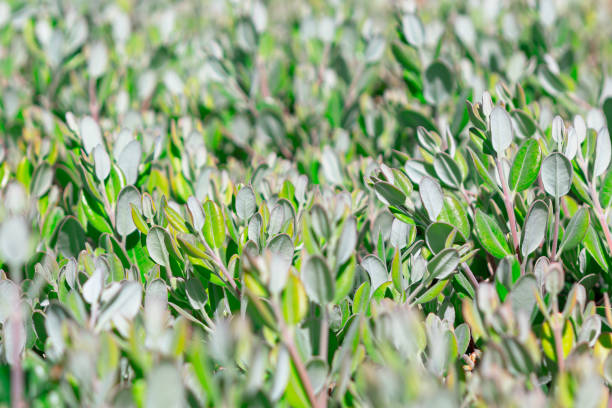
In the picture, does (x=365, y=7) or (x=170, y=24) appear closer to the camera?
(x=170, y=24)

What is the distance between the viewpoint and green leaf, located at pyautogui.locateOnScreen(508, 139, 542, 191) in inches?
56.1

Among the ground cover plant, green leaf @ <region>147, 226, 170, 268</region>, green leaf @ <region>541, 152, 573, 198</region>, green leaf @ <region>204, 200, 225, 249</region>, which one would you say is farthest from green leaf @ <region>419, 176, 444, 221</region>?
green leaf @ <region>147, 226, 170, 268</region>

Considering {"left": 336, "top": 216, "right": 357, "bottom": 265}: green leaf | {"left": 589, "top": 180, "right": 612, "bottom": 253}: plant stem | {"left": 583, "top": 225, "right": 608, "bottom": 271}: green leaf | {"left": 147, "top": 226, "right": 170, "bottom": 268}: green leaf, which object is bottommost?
{"left": 583, "top": 225, "right": 608, "bottom": 271}: green leaf

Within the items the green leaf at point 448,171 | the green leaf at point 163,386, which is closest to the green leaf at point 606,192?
the green leaf at point 448,171

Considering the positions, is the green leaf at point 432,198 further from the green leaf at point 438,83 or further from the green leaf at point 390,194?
the green leaf at point 438,83

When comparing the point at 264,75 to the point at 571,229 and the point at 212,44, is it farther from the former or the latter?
the point at 571,229

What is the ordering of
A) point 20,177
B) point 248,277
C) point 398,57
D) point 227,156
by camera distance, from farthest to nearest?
point 227,156, point 398,57, point 20,177, point 248,277

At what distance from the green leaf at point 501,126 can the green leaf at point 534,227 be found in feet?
0.59

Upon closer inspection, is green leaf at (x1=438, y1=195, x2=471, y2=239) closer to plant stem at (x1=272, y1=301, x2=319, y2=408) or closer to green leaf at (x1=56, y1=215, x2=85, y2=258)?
plant stem at (x1=272, y1=301, x2=319, y2=408)

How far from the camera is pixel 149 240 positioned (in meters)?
1.41

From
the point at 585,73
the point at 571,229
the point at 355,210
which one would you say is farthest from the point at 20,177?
the point at 585,73

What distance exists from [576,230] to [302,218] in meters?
0.64

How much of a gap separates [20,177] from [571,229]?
5.22 feet

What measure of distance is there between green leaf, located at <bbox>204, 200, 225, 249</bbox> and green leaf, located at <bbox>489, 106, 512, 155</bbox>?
0.67 meters
